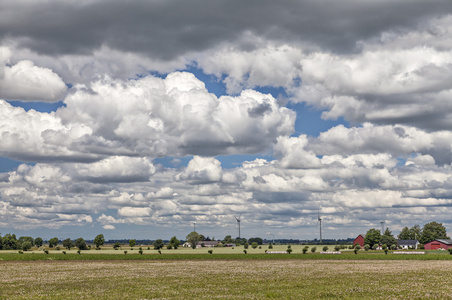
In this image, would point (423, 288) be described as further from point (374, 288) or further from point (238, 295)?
point (238, 295)

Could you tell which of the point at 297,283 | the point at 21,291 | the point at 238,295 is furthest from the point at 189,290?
the point at 21,291

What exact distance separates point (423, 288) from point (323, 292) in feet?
35.1

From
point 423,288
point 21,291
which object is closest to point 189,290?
point 21,291

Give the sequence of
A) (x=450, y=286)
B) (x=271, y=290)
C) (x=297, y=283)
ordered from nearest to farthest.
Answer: (x=271, y=290), (x=450, y=286), (x=297, y=283)

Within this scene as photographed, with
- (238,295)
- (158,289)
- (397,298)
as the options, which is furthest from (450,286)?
(158,289)

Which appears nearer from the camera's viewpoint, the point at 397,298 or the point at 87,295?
the point at 397,298

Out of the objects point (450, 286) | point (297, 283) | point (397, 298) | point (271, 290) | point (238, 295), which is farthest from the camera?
point (297, 283)

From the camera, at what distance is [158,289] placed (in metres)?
45.3

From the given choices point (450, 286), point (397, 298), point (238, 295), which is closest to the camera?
point (397, 298)

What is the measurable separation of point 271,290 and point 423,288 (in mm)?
14702

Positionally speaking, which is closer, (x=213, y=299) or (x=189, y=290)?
(x=213, y=299)

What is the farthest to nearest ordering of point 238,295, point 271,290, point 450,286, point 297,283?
point 297,283 < point 450,286 < point 271,290 < point 238,295

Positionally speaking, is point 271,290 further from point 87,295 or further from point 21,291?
point 21,291

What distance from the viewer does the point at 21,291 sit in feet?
147
